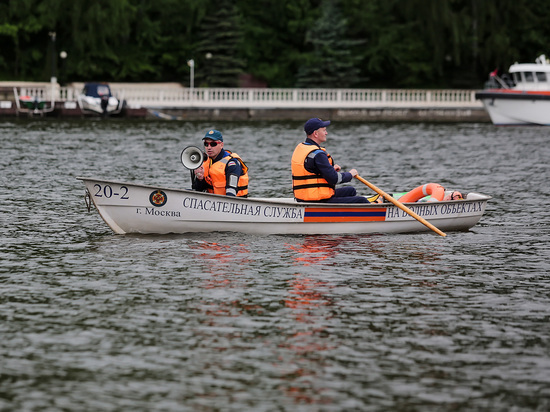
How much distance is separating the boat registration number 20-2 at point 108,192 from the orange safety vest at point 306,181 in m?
2.53

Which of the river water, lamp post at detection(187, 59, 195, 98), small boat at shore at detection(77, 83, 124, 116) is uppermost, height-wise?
lamp post at detection(187, 59, 195, 98)

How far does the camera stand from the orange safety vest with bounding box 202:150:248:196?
650 inches

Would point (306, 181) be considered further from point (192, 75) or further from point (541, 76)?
point (192, 75)

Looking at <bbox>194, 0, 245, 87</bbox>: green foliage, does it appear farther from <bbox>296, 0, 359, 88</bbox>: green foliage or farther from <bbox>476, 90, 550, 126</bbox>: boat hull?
<bbox>476, 90, 550, 126</bbox>: boat hull

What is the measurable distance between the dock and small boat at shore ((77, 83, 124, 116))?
43 cm

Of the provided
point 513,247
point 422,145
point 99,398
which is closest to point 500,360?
point 99,398

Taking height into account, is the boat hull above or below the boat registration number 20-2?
above

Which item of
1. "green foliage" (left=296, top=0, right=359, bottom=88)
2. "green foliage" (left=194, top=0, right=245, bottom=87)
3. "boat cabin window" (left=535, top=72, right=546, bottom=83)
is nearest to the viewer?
"boat cabin window" (left=535, top=72, right=546, bottom=83)

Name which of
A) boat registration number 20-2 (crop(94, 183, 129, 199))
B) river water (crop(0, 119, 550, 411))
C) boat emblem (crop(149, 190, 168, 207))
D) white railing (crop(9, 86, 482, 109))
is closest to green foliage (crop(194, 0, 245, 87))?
white railing (crop(9, 86, 482, 109))

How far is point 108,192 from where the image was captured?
15977 millimetres

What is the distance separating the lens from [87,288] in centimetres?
1290

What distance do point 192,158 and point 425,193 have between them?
437 cm

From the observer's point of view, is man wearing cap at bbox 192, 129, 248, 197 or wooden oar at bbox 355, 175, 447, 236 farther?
wooden oar at bbox 355, 175, 447, 236

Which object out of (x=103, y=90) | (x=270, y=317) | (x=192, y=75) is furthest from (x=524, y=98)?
(x=270, y=317)
